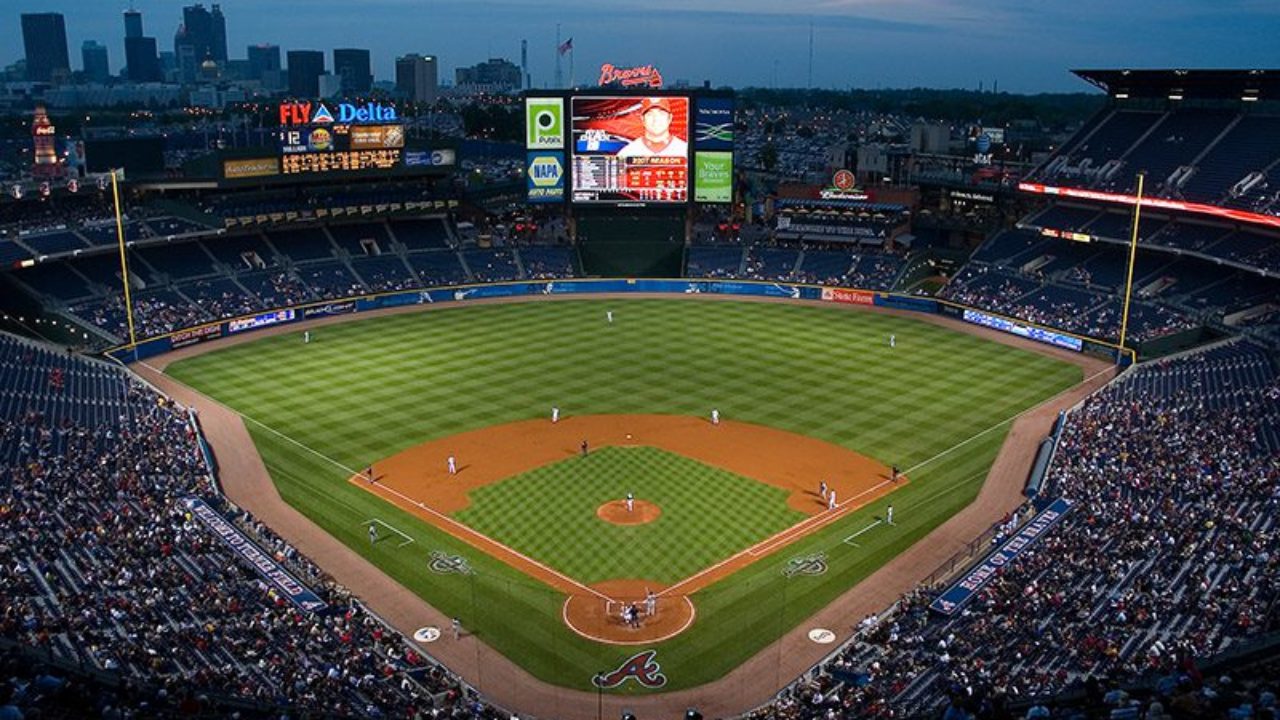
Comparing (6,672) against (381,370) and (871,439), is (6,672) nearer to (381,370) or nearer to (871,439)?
(871,439)

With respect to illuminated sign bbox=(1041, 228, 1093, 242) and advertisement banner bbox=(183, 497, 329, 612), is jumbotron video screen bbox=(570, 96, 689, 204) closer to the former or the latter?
illuminated sign bbox=(1041, 228, 1093, 242)

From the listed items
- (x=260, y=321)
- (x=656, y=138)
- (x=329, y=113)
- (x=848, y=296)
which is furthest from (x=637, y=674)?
(x=329, y=113)

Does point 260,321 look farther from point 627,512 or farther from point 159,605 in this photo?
point 159,605

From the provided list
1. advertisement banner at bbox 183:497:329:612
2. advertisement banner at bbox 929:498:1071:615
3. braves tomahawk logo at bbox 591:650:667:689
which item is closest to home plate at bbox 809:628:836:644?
advertisement banner at bbox 929:498:1071:615

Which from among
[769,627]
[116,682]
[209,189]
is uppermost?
[209,189]

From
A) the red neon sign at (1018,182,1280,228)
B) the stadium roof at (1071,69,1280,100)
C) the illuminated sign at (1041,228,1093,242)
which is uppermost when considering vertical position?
the stadium roof at (1071,69,1280,100)

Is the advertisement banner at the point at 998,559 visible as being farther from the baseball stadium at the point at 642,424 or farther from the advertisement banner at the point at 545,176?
the advertisement banner at the point at 545,176

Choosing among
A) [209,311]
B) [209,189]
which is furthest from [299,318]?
[209,189]
